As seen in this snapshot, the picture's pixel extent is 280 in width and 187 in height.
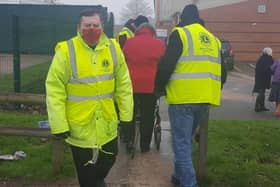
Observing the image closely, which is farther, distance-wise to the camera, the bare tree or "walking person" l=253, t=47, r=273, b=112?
the bare tree

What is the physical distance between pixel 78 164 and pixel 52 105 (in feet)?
2.03

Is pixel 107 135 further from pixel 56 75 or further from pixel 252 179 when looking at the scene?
pixel 252 179

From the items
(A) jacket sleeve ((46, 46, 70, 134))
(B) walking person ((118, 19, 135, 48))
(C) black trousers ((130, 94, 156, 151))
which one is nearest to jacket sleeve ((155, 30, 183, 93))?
(A) jacket sleeve ((46, 46, 70, 134))

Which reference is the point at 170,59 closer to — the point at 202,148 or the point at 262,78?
the point at 202,148

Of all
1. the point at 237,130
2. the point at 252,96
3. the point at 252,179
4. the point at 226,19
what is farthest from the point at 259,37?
the point at 252,179

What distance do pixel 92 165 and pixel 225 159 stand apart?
8.40ft

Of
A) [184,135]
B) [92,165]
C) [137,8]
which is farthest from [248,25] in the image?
[137,8]

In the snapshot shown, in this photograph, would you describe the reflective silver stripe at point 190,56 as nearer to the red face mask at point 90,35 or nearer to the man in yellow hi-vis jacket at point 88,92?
the man in yellow hi-vis jacket at point 88,92

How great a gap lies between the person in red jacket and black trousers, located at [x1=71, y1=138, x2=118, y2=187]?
2283mm

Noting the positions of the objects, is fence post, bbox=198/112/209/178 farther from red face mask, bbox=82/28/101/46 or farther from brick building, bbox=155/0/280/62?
brick building, bbox=155/0/280/62

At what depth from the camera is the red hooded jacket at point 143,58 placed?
673 centimetres

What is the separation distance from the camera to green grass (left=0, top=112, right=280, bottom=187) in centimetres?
582

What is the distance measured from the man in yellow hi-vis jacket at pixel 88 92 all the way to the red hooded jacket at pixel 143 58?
2401 millimetres

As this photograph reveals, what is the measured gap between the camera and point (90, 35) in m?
4.12
